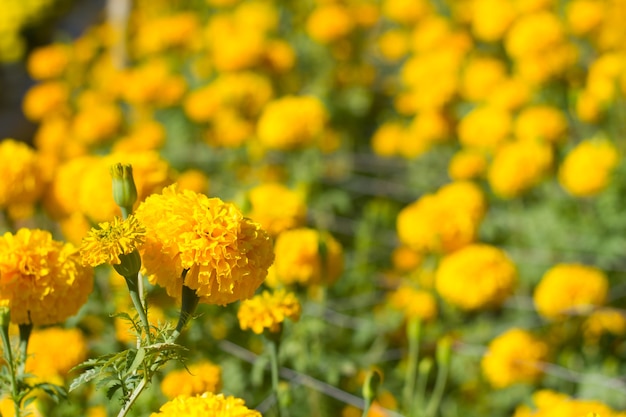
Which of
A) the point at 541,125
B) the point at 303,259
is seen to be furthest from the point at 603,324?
the point at 303,259

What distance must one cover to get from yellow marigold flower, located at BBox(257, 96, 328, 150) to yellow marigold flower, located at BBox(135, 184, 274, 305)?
174 centimetres

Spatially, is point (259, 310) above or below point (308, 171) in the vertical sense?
above

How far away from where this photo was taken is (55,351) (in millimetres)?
1663

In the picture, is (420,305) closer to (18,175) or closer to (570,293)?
(570,293)

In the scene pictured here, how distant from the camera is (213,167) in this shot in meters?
3.66

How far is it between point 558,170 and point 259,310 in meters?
1.82

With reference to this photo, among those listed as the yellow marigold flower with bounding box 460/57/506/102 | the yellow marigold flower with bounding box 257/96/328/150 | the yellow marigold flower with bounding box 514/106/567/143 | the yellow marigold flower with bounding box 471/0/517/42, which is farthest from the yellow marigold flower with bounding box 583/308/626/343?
the yellow marigold flower with bounding box 471/0/517/42

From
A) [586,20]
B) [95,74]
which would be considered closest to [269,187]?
[586,20]

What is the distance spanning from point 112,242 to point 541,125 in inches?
88.5

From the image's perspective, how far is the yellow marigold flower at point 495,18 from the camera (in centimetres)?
347

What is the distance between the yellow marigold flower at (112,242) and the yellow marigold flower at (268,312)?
16.6 inches

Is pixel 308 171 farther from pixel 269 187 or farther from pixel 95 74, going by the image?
pixel 95 74

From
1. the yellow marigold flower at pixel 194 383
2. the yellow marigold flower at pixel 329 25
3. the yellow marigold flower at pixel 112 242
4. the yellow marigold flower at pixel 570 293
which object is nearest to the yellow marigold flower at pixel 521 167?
the yellow marigold flower at pixel 570 293

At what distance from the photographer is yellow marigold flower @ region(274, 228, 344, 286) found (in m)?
A: 1.86
